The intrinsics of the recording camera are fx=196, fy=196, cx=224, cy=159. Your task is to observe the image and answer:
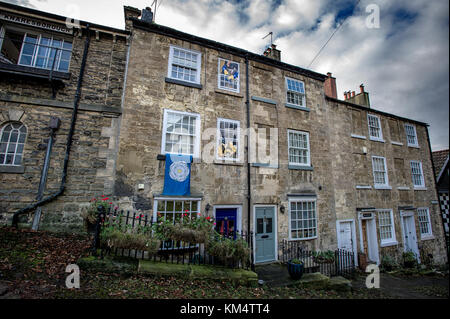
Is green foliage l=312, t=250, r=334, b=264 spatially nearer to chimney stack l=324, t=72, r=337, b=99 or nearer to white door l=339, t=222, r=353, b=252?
white door l=339, t=222, r=353, b=252

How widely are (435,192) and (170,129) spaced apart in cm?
2115

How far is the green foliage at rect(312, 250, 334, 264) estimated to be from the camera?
930 cm

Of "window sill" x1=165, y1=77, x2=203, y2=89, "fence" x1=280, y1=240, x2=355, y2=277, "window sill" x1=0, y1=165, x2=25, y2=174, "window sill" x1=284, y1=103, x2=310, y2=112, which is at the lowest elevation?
"fence" x1=280, y1=240, x2=355, y2=277

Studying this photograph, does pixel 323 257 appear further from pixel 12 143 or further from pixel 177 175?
pixel 12 143

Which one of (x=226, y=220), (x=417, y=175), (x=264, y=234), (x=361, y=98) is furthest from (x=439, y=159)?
(x=226, y=220)

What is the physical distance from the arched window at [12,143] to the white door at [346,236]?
15658mm

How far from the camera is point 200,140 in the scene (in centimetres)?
902

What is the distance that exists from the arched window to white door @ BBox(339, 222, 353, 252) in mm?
15658

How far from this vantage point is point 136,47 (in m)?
8.73

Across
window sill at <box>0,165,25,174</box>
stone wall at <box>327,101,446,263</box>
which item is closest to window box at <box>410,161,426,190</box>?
stone wall at <box>327,101,446,263</box>

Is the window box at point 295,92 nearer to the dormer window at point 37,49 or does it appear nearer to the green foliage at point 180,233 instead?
the green foliage at point 180,233

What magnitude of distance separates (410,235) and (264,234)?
41.1 ft

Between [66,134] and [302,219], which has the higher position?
[66,134]
